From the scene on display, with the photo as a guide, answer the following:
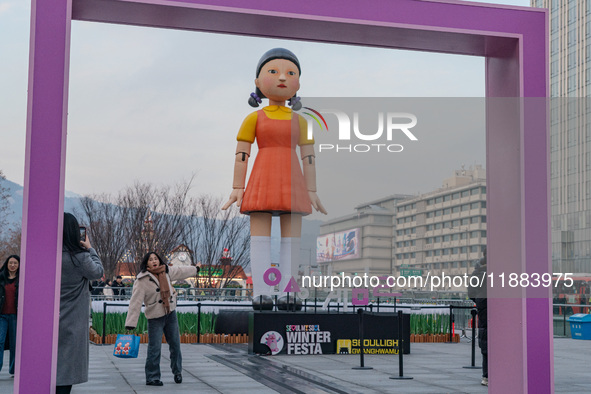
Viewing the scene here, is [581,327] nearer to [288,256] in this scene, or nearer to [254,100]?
Answer: [288,256]

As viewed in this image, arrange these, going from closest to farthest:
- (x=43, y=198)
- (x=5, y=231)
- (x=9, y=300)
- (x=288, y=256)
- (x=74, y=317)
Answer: (x=43, y=198)
(x=74, y=317)
(x=9, y=300)
(x=288, y=256)
(x=5, y=231)

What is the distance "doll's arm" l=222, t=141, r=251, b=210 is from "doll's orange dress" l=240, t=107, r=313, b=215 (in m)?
0.17

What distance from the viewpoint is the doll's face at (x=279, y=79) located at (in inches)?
571

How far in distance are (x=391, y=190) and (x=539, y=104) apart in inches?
60.3

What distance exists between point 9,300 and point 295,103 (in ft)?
23.4

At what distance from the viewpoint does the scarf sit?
29.9 ft

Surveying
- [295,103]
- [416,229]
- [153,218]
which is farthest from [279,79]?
[153,218]

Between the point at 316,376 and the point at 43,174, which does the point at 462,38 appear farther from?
the point at 316,376

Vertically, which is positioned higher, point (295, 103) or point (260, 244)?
point (295, 103)

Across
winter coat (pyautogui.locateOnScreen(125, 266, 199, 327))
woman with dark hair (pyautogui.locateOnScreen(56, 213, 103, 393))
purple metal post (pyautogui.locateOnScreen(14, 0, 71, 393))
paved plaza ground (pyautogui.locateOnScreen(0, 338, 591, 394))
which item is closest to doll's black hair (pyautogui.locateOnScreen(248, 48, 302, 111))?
paved plaza ground (pyautogui.locateOnScreen(0, 338, 591, 394))

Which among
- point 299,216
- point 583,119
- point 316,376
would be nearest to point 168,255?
point 299,216

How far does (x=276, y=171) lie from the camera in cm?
1459

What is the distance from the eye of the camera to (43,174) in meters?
5.52

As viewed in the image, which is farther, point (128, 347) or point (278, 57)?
point (278, 57)
